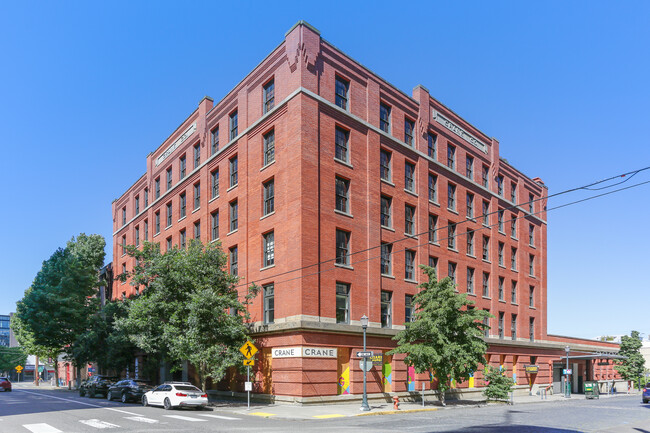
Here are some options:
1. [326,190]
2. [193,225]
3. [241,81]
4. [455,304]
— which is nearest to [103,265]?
[193,225]

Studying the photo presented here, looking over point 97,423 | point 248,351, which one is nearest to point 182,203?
point 248,351

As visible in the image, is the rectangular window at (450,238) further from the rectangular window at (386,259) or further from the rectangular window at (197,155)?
the rectangular window at (197,155)

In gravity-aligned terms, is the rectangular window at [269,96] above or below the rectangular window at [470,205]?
above

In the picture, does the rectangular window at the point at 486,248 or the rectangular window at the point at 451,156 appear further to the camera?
the rectangular window at the point at 486,248

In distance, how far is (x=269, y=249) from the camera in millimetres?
33719

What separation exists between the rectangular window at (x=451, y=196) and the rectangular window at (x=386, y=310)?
1209 centimetres

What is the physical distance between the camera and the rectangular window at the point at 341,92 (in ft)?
115

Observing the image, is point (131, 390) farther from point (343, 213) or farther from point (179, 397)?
point (343, 213)

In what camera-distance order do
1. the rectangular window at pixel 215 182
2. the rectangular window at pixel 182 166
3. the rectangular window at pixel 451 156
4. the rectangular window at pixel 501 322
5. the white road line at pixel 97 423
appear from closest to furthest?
the white road line at pixel 97 423
the rectangular window at pixel 215 182
the rectangular window at pixel 451 156
the rectangular window at pixel 182 166
the rectangular window at pixel 501 322

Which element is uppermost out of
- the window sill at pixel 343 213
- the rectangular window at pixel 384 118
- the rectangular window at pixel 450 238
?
the rectangular window at pixel 384 118

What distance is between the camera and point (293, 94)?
105ft

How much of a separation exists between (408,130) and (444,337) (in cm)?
1661

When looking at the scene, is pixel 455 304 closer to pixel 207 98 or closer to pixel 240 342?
pixel 240 342

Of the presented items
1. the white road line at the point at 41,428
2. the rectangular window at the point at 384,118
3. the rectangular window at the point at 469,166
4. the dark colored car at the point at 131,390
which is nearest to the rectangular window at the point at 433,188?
the rectangular window at the point at 469,166
